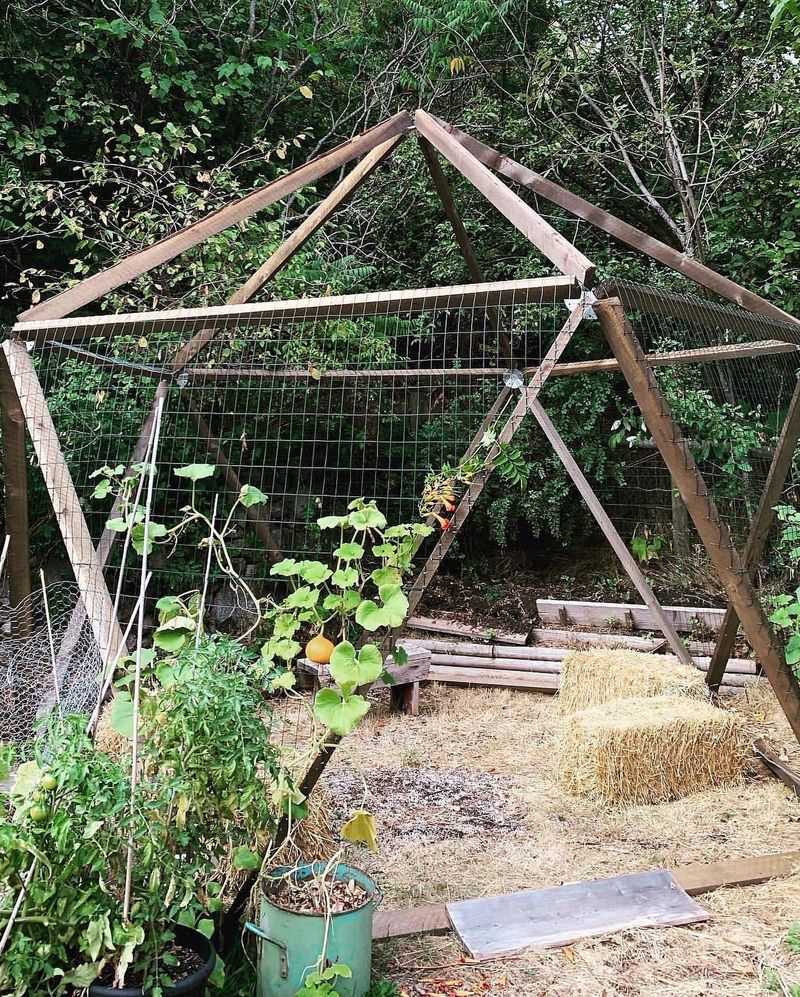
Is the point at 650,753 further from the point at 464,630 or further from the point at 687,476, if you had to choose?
the point at 464,630

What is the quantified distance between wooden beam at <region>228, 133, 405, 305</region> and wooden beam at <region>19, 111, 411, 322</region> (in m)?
0.06

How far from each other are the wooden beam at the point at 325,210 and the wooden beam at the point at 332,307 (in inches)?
24.2

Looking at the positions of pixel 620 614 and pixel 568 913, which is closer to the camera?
pixel 568 913

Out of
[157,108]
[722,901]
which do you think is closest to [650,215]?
[157,108]

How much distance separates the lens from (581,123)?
672cm

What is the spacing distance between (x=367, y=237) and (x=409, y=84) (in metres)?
1.28

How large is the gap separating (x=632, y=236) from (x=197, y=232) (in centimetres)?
191

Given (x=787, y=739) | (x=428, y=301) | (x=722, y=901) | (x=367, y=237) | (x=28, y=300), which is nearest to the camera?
(x=722, y=901)

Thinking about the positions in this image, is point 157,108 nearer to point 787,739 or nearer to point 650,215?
point 650,215

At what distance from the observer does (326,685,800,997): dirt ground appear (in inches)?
86.4

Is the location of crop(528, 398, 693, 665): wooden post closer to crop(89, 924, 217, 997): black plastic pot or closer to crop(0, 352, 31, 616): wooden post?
crop(0, 352, 31, 616): wooden post

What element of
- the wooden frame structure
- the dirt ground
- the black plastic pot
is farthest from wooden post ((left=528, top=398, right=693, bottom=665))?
the black plastic pot

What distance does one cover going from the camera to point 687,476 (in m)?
2.71

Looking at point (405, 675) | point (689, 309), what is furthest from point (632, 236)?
point (405, 675)
